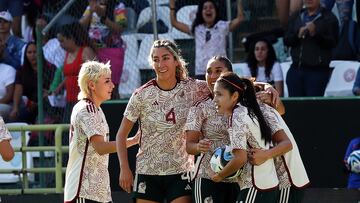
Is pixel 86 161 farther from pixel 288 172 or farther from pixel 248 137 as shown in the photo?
pixel 288 172

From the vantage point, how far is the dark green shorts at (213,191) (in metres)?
A: 7.97

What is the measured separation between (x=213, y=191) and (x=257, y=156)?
671mm

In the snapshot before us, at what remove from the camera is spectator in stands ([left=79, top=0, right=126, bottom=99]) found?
45.4ft

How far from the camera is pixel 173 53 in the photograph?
8.46 meters

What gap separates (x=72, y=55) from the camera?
1367 centimetres

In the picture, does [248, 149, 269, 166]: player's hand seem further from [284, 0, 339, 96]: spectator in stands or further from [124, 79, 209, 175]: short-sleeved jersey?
[284, 0, 339, 96]: spectator in stands

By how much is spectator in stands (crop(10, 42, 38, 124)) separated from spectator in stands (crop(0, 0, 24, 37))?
0.85 metres

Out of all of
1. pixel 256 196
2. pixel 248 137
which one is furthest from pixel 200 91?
pixel 256 196

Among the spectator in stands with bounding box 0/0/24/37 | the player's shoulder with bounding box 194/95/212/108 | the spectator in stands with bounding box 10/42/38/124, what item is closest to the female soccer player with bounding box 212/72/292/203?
the player's shoulder with bounding box 194/95/212/108

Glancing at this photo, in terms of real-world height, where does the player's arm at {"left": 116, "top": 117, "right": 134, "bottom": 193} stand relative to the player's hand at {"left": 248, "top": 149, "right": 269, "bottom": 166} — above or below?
below

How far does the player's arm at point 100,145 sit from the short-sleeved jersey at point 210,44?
493 cm

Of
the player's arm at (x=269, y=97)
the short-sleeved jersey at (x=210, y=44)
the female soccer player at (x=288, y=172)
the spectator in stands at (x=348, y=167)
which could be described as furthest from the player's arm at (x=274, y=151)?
the short-sleeved jersey at (x=210, y=44)

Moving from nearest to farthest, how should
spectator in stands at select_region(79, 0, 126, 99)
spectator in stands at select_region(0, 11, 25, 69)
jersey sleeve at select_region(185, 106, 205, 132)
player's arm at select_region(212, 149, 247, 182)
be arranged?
player's arm at select_region(212, 149, 247, 182), jersey sleeve at select_region(185, 106, 205, 132), spectator in stands at select_region(79, 0, 126, 99), spectator in stands at select_region(0, 11, 25, 69)

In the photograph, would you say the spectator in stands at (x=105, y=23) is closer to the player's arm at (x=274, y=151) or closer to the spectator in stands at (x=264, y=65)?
the spectator in stands at (x=264, y=65)
